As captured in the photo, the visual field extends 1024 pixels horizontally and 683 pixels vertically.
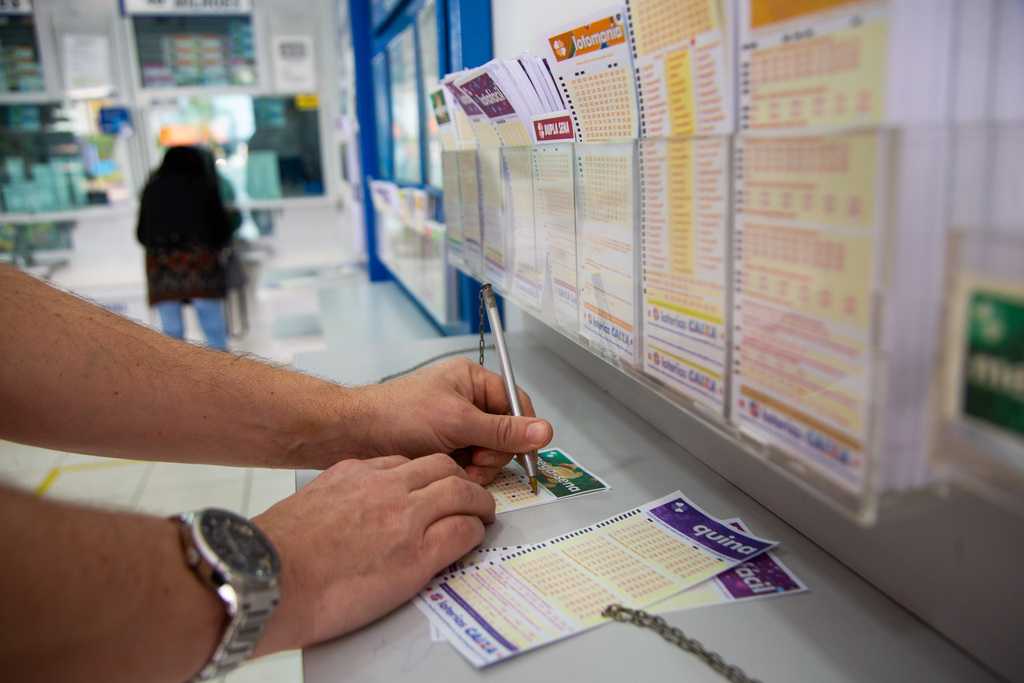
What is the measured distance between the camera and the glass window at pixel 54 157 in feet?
15.6

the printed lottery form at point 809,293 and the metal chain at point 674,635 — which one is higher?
the printed lottery form at point 809,293

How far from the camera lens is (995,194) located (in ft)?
1.31

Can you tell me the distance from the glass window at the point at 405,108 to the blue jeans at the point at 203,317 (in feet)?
6.74

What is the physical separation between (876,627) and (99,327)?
3.19 feet

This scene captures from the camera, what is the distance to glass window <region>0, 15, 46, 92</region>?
4.62 meters

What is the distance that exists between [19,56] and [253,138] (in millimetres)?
1583

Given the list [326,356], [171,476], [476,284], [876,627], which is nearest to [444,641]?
[876,627]

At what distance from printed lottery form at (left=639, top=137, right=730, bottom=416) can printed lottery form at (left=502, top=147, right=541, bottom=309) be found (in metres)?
0.35

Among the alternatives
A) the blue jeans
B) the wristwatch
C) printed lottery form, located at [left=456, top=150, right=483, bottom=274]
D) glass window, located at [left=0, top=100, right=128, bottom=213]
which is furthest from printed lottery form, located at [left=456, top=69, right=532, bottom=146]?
glass window, located at [left=0, top=100, right=128, bottom=213]

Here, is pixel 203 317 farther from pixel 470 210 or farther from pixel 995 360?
pixel 995 360

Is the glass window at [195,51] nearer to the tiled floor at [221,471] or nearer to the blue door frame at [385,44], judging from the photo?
the tiled floor at [221,471]

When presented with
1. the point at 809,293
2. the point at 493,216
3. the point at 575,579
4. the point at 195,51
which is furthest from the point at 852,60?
the point at 195,51

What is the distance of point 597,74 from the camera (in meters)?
0.76

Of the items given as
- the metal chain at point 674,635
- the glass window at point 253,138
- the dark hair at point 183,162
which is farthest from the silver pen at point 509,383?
the glass window at point 253,138
